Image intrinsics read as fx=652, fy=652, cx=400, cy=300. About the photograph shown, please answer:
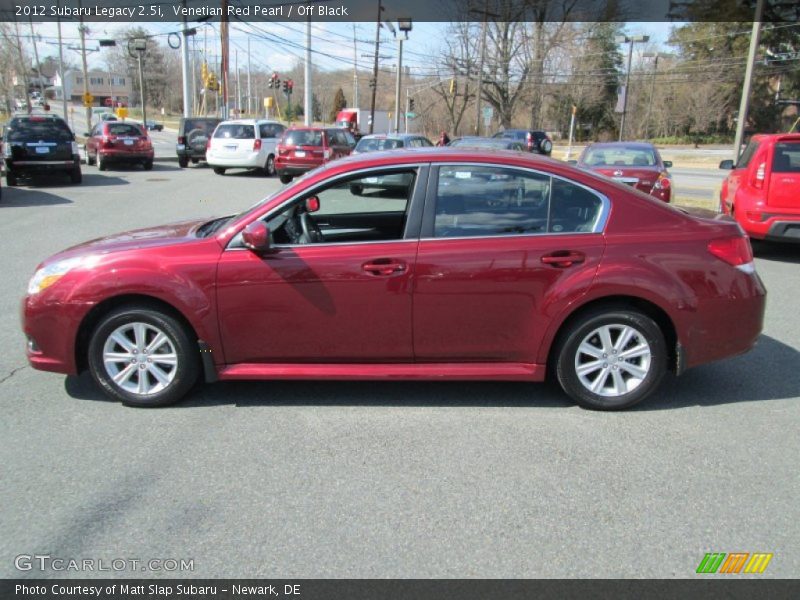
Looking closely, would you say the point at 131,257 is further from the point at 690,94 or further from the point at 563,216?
the point at 690,94

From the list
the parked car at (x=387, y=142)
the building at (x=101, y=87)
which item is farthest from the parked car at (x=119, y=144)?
the building at (x=101, y=87)

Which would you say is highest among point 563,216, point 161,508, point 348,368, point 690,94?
point 690,94

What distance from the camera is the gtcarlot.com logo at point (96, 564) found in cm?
279

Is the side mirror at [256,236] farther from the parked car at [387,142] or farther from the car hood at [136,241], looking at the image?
the parked car at [387,142]

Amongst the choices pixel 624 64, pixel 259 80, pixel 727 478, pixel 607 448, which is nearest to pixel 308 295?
pixel 607 448

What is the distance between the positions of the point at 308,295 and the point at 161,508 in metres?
1.55

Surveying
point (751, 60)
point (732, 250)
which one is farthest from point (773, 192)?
point (751, 60)

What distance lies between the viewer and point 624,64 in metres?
68.6

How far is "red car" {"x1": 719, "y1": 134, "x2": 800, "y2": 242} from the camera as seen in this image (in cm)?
896

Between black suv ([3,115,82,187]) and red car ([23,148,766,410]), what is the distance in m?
15.6

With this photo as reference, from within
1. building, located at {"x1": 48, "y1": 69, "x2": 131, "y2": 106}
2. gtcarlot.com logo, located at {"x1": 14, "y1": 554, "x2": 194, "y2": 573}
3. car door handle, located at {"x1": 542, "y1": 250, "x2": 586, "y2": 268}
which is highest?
building, located at {"x1": 48, "y1": 69, "x2": 131, "y2": 106}

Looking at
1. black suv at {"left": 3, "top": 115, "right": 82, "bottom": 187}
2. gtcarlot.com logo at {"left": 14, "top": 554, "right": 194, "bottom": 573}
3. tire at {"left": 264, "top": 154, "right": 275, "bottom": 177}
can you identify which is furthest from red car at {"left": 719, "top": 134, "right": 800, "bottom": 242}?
tire at {"left": 264, "top": 154, "right": 275, "bottom": 177}

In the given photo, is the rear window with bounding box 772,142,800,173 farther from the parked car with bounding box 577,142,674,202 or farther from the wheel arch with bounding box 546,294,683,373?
the wheel arch with bounding box 546,294,683,373

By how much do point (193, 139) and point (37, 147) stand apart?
9.67 m
